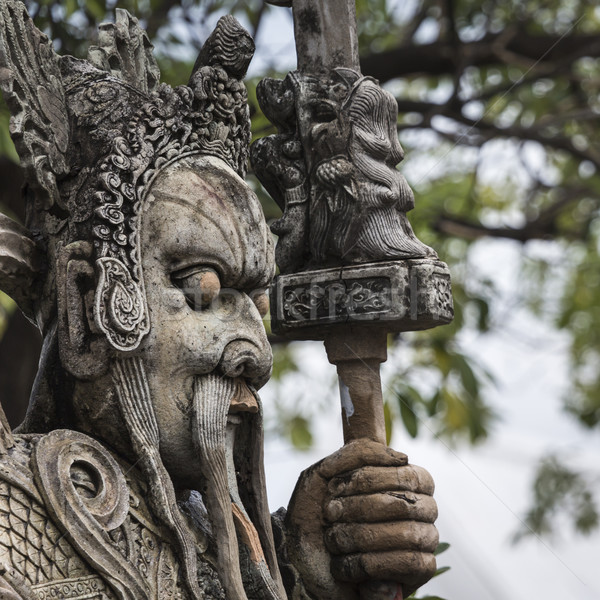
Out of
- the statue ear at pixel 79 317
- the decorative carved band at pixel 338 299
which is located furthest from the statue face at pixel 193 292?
the decorative carved band at pixel 338 299

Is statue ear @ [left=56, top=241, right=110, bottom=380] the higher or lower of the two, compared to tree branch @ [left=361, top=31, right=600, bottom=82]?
lower

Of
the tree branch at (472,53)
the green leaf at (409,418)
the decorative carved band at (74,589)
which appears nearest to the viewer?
the decorative carved band at (74,589)

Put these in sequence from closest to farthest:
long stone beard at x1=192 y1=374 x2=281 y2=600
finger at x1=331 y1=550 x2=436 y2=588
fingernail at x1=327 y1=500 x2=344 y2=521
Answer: long stone beard at x1=192 y1=374 x2=281 y2=600 < finger at x1=331 y1=550 x2=436 y2=588 < fingernail at x1=327 y1=500 x2=344 y2=521

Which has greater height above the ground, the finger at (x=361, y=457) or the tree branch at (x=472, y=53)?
the tree branch at (x=472, y=53)

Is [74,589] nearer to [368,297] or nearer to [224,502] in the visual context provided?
[224,502]

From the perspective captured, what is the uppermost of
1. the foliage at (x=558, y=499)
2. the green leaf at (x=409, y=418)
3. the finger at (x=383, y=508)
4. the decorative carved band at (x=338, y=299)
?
the foliage at (x=558, y=499)

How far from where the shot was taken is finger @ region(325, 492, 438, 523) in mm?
3289

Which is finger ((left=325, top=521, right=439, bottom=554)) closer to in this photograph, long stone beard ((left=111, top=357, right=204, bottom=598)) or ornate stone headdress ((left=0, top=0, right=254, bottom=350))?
long stone beard ((left=111, top=357, right=204, bottom=598))

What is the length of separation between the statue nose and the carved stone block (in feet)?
0.99

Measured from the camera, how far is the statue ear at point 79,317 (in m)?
2.95

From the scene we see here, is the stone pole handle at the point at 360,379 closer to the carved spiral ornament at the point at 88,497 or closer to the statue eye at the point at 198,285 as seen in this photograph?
the statue eye at the point at 198,285

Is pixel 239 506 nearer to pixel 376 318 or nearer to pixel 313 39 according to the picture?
pixel 376 318

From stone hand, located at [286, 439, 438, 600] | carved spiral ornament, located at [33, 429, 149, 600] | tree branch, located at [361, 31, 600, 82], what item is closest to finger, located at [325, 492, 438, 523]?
stone hand, located at [286, 439, 438, 600]

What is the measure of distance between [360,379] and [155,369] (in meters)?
0.72
